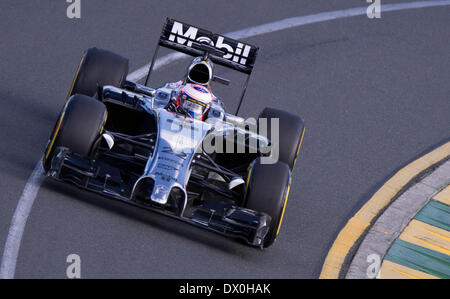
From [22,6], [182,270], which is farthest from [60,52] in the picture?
[182,270]

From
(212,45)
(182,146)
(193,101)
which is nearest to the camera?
(182,146)

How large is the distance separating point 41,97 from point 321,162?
339 cm

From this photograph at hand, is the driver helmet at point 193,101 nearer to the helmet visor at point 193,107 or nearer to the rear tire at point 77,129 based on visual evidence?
the helmet visor at point 193,107

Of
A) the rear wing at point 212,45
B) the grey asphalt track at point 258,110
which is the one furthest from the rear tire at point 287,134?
the rear wing at point 212,45

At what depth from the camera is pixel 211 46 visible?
1060 centimetres

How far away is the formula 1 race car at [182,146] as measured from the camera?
871 cm

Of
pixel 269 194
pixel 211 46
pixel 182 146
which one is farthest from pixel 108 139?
pixel 211 46

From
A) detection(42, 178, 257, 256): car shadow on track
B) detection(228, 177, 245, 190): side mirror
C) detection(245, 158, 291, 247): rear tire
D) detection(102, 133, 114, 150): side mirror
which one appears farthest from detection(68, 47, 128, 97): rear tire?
detection(245, 158, 291, 247): rear tire

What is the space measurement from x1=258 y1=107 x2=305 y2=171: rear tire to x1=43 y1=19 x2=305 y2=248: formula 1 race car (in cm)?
→ 1

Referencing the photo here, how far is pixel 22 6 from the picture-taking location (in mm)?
13523

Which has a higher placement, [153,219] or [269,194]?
[269,194]

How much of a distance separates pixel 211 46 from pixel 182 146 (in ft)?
5.83

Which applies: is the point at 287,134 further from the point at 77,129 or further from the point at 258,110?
the point at 77,129
